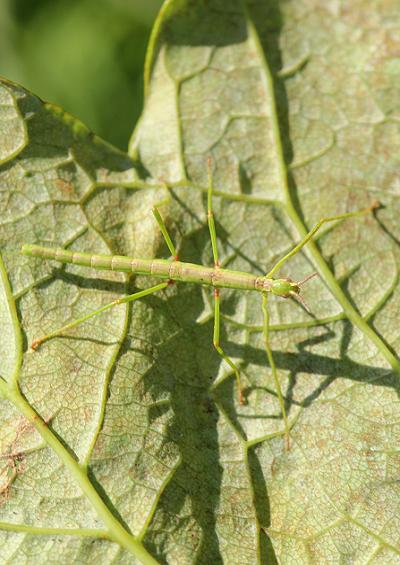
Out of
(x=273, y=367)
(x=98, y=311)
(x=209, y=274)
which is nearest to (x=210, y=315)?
(x=209, y=274)

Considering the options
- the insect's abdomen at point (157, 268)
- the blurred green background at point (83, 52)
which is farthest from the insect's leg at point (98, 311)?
the blurred green background at point (83, 52)

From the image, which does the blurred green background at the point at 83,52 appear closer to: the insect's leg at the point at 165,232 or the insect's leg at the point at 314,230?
the insect's leg at the point at 165,232

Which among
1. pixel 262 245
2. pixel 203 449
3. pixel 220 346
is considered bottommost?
pixel 203 449

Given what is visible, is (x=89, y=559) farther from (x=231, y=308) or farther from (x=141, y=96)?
(x=141, y=96)

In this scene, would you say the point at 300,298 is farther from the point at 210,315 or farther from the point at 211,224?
the point at 211,224

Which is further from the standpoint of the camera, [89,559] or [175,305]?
[175,305]

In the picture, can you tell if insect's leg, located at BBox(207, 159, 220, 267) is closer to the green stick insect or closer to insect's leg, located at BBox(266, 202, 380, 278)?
the green stick insect

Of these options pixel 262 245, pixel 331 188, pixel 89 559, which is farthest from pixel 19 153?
pixel 89 559
